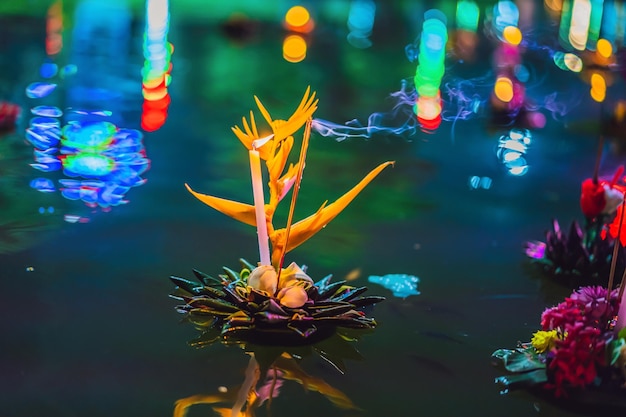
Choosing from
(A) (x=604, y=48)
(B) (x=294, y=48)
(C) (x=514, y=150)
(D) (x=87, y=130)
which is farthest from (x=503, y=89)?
(D) (x=87, y=130)

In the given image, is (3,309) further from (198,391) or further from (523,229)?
(523,229)

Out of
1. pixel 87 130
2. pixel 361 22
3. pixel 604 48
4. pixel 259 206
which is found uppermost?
pixel 259 206

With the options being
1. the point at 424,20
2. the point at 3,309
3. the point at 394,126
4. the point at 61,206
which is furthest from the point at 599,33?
the point at 3,309

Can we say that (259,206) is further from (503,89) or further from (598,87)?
(598,87)

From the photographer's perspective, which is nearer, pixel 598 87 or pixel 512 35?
pixel 598 87

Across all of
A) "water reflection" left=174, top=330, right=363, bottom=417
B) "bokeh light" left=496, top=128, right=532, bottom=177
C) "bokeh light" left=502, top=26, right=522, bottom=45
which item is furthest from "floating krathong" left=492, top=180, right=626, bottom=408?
"bokeh light" left=502, top=26, right=522, bottom=45

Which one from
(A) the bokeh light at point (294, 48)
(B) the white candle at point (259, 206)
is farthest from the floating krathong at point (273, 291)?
(A) the bokeh light at point (294, 48)

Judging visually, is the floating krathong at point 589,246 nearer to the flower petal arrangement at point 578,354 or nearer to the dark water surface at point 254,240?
the dark water surface at point 254,240
